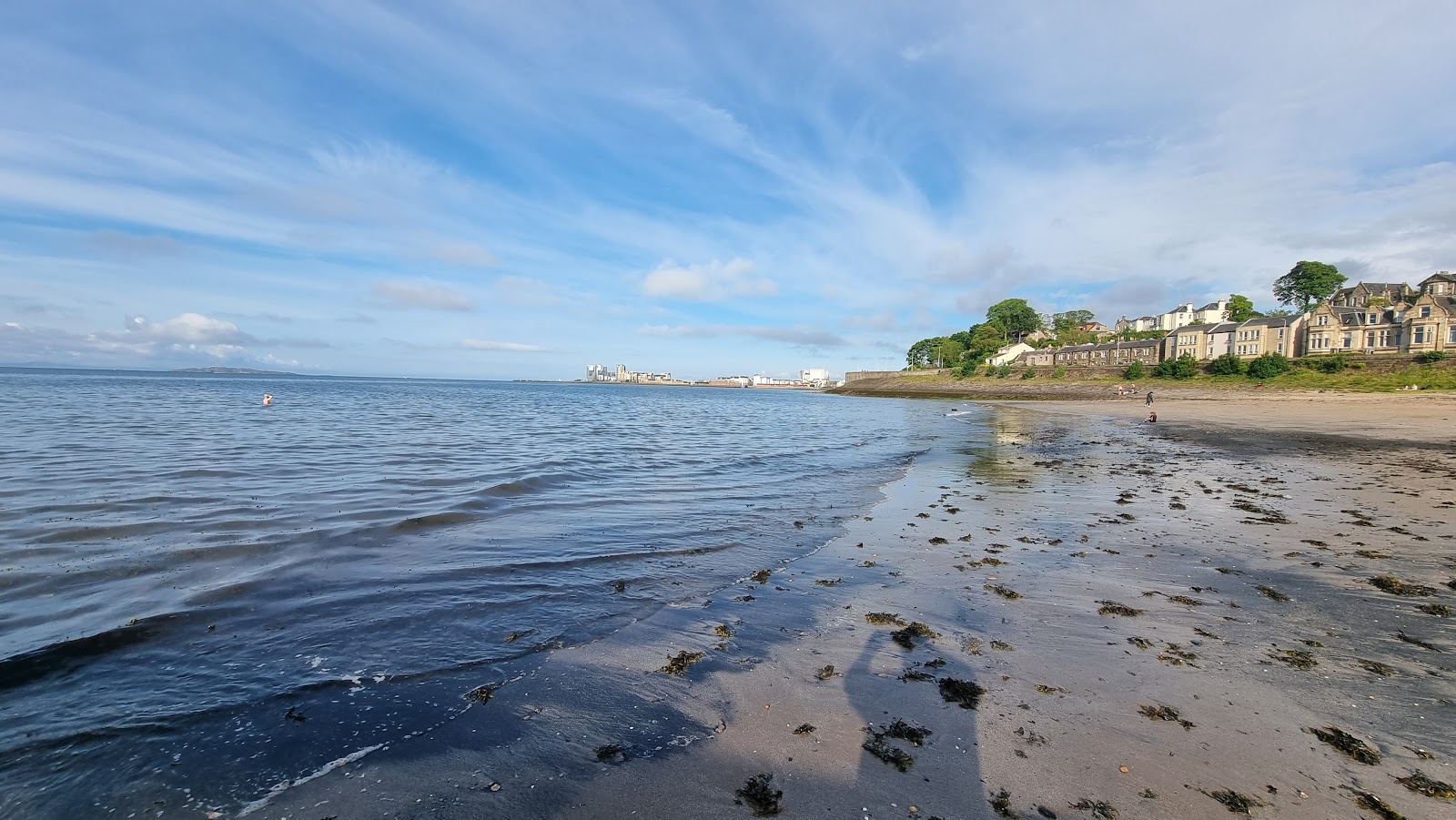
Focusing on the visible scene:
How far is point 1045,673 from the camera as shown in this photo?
4.89 m

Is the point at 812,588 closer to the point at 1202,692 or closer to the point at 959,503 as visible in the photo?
the point at 1202,692

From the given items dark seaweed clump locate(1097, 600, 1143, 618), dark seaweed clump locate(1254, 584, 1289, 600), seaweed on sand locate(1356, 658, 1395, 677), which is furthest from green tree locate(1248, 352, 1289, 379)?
seaweed on sand locate(1356, 658, 1395, 677)

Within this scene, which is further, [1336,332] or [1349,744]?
[1336,332]

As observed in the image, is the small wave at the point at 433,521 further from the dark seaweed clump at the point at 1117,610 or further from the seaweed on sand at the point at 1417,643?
the seaweed on sand at the point at 1417,643

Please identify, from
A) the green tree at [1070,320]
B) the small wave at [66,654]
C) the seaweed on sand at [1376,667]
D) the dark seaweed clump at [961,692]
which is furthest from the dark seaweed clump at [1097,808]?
the green tree at [1070,320]

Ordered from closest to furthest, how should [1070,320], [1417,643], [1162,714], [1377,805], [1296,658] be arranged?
[1377,805], [1162,714], [1296,658], [1417,643], [1070,320]

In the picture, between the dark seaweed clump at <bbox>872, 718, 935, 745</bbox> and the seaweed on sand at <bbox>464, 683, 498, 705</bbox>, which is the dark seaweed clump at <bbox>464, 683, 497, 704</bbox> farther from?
the dark seaweed clump at <bbox>872, 718, 935, 745</bbox>

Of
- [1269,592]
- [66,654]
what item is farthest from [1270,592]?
[66,654]

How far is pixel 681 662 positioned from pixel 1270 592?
21.6 feet

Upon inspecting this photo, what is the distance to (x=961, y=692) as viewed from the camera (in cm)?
456

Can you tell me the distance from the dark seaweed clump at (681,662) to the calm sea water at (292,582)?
1.02m

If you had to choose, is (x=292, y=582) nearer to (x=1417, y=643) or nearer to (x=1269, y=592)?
(x=1269, y=592)

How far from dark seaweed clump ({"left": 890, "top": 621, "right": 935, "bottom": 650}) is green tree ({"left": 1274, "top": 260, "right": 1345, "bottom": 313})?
395 feet

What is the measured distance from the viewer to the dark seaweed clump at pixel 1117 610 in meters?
6.20
